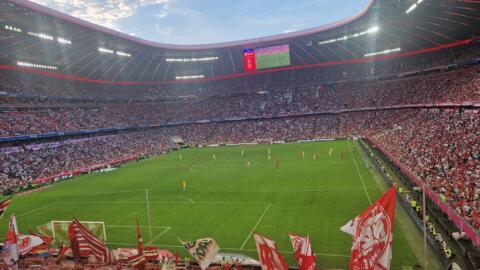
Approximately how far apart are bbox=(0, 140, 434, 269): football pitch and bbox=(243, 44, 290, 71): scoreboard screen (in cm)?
3265

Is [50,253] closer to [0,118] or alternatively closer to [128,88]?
[0,118]

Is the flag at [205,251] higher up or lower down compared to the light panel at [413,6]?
lower down

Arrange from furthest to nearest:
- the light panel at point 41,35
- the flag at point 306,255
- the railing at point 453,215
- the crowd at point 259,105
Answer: the crowd at point 259,105 < the light panel at point 41,35 < the railing at point 453,215 < the flag at point 306,255

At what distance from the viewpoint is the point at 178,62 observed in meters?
83.1

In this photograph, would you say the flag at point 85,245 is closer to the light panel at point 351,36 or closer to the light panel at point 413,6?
the light panel at point 413,6

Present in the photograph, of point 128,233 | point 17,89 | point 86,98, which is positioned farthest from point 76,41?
point 128,233

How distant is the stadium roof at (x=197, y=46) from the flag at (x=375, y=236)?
34.5 meters

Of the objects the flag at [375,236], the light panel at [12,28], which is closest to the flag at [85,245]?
the flag at [375,236]

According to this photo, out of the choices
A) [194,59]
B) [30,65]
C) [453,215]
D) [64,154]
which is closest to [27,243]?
[453,215]

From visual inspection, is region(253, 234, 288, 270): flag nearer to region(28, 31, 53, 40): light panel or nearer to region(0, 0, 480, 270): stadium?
region(0, 0, 480, 270): stadium

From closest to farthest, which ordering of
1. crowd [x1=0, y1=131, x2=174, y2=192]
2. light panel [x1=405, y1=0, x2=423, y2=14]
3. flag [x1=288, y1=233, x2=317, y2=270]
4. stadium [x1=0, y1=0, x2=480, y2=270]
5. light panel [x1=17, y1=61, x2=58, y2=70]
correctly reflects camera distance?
flag [x1=288, y1=233, x2=317, y2=270], stadium [x1=0, y1=0, x2=480, y2=270], light panel [x1=405, y1=0, x2=423, y2=14], crowd [x1=0, y1=131, x2=174, y2=192], light panel [x1=17, y1=61, x2=58, y2=70]

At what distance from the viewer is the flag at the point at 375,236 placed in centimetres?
769

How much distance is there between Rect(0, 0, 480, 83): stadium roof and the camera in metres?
39.9

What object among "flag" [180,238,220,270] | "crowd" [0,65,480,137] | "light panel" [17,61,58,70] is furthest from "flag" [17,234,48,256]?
"light panel" [17,61,58,70]
